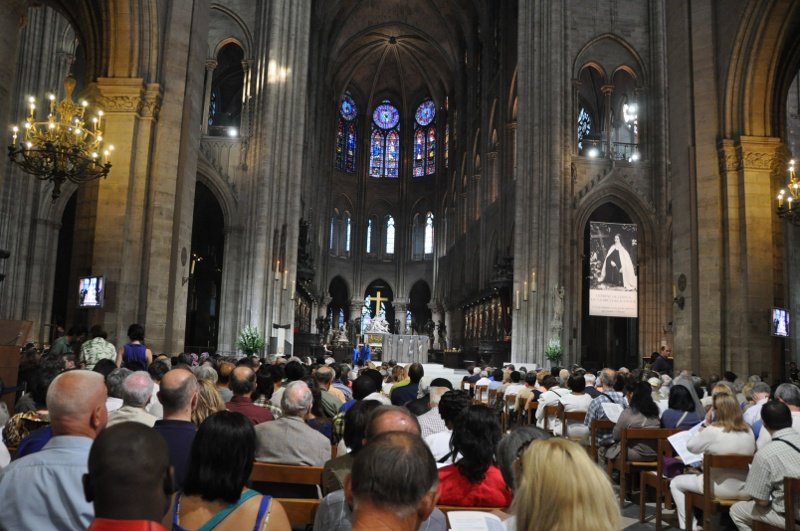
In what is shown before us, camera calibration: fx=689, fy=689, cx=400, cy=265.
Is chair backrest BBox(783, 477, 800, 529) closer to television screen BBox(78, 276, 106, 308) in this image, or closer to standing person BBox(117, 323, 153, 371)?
standing person BBox(117, 323, 153, 371)

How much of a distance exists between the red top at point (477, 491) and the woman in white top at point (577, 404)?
17.2 feet

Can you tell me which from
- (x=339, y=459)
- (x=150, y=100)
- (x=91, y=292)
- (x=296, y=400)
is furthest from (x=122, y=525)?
(x=150, y=100)

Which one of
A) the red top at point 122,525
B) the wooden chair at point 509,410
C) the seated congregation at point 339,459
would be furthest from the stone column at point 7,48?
the wooden chair at point 509,410

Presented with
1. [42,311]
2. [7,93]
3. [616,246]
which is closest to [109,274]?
[7,93]

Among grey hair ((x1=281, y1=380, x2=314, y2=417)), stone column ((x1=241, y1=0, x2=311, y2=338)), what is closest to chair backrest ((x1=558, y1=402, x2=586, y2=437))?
grey hair ((x1=281, y1=380, x2=314, y2=417))

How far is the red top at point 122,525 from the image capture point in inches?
67.6

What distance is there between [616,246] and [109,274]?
17.0 metres

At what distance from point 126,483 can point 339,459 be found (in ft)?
6.24

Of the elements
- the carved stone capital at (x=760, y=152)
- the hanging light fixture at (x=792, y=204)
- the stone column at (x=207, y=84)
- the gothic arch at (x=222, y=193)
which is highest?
the stone column at (x=207, y=84)

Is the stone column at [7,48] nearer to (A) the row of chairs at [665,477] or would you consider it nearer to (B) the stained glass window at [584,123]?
(A) the row of chairs at [665,477]

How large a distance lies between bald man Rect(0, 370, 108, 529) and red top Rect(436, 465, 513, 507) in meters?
1.64

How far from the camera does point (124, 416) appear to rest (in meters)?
4.20

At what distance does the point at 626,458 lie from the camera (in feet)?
22.5

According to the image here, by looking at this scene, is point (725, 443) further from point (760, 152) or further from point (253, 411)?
point (760, 152)
